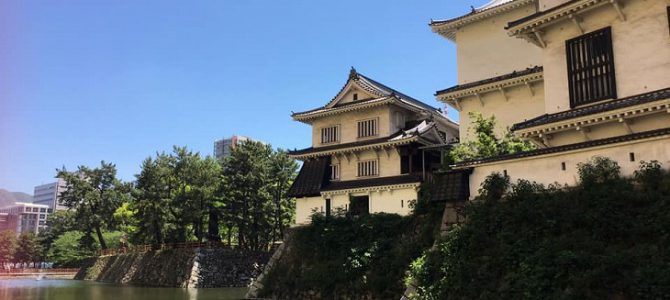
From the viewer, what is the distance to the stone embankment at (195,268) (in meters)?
42.8

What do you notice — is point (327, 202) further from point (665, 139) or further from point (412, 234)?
point (665, 139)

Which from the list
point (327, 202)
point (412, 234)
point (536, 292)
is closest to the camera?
point (536, 292)

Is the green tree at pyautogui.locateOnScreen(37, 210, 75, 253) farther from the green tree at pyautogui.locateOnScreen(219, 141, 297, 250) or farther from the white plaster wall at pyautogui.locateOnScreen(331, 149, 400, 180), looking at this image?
the white plaster wall at pyautogui.locateOnScreen(331, 149, 400, 180)

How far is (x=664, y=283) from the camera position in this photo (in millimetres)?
10414

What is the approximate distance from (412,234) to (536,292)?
451 inches

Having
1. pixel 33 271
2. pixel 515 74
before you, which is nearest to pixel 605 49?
pixel 515 74

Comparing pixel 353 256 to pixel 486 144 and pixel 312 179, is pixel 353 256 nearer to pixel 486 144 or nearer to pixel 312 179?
pixel 486 144

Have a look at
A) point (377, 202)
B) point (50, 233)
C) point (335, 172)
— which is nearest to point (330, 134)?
point (335, 172)

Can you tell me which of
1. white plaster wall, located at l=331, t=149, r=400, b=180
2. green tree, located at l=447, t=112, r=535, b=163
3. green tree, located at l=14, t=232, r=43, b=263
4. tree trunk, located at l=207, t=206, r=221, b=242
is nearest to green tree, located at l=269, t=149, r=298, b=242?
tree trunk, located at l=207, t=206, r=221, b=242

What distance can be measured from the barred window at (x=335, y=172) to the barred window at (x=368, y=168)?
164cm

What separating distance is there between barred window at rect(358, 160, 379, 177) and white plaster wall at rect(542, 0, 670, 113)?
49.1ft

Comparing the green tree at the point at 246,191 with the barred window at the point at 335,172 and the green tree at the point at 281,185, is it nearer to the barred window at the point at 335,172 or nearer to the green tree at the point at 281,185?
the green tree at the point at 281,185

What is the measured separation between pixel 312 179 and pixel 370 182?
4383 mm

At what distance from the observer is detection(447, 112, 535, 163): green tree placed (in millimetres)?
22734
